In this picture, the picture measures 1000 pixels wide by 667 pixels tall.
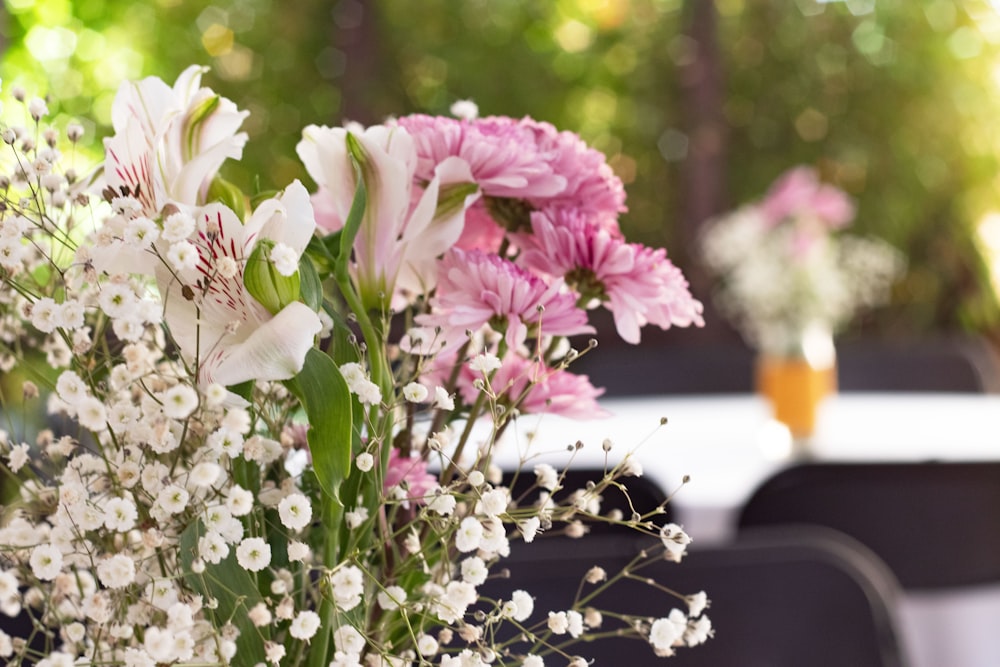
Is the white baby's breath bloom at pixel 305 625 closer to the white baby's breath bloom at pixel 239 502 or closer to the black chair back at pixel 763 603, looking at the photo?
the white baby's breath bloom at pixel 239 502

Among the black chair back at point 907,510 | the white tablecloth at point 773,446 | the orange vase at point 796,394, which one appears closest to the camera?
the black chair back at point 907,510

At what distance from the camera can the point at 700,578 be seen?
102 cm

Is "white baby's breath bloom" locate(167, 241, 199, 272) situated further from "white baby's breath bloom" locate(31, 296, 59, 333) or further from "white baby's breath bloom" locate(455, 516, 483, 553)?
"white baby's breath bloom" locate(455, 516, 483, 553)

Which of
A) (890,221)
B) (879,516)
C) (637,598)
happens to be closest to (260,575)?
(637,598)

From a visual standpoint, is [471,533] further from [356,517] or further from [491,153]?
[491,153]

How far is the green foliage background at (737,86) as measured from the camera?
199 inches

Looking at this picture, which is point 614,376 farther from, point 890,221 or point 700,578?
point 700,578

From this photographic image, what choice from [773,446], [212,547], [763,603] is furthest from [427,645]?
[773,446]

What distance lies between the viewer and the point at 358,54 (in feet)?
16.0

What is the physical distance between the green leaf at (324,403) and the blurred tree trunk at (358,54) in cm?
439

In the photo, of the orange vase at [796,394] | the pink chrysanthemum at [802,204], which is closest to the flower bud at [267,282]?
the orange vase at [796,394]

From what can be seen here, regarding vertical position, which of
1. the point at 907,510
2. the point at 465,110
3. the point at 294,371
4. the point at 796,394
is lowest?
the point at 294,371

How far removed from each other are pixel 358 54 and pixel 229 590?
4591 mm

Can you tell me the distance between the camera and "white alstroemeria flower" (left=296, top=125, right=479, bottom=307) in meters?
0.57
